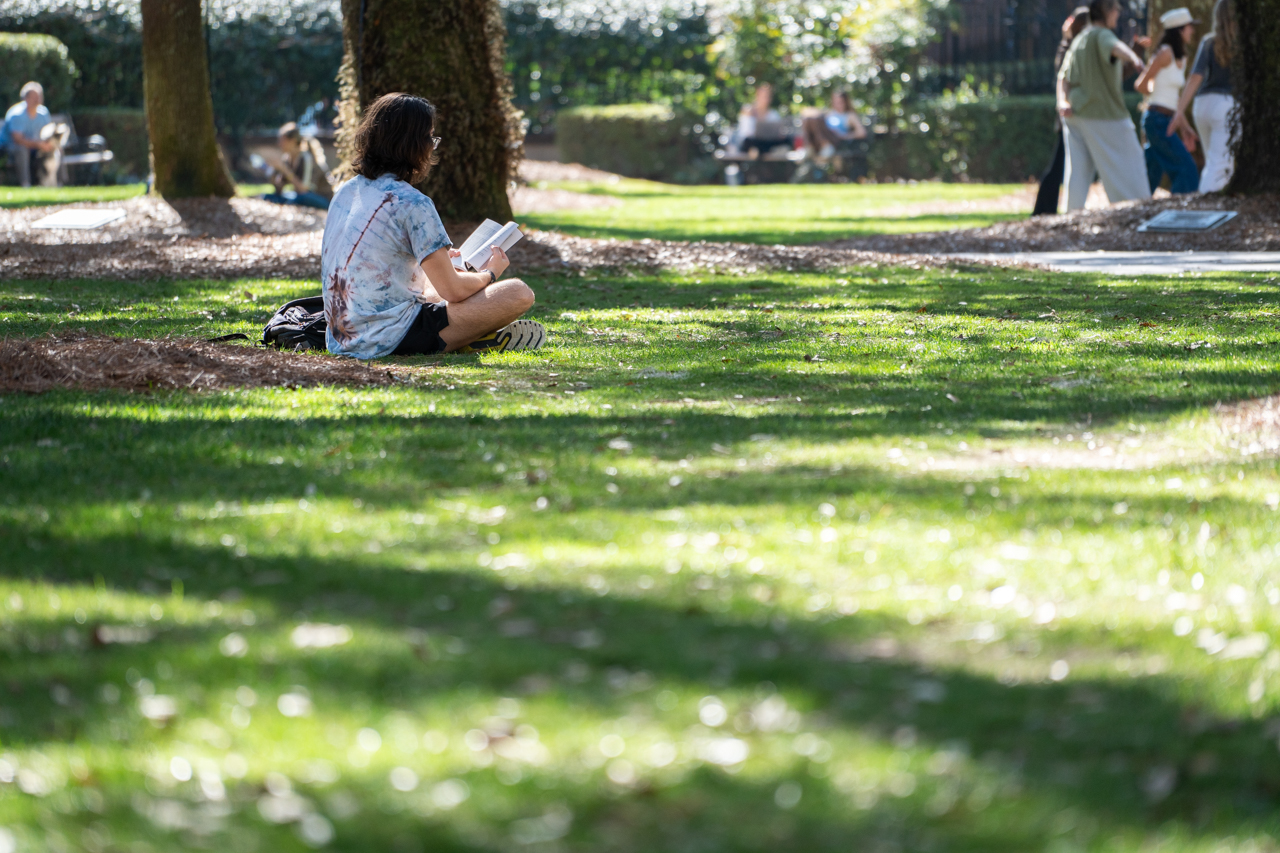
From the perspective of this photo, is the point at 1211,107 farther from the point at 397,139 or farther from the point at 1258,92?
the point at 397,139

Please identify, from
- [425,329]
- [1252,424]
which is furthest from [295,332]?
[1252,424]

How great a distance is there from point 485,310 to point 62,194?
1467cm

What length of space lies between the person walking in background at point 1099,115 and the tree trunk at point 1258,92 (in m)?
1.04

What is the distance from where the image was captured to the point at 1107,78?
14602 millimetres

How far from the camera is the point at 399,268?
24.9 ft

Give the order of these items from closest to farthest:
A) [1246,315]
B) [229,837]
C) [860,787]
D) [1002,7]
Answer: [229,837] < [860,787] < [1246,315] < [1002,7]

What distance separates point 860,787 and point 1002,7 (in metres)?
29.2

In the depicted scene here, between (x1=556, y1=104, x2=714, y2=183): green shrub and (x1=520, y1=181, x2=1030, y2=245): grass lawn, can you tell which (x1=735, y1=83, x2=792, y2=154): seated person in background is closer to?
(x1=556, y1=104, x2=714, y2=183): green shrub

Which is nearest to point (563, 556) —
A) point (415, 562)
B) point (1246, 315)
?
point (415, 562)

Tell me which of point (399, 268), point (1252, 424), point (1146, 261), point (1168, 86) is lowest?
point (1252, 424)

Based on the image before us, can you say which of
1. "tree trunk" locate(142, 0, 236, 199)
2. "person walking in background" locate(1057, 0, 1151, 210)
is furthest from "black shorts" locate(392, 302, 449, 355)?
"person walking in background" locate(1057, 0, 1151, 210)

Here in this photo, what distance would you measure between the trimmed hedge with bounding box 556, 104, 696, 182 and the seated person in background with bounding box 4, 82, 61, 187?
9881mm

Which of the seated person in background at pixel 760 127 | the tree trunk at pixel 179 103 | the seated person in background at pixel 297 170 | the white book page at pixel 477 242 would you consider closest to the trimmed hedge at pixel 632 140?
the seated person in background at pixel 760 127

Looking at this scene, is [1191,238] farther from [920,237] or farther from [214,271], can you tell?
[214,271]
